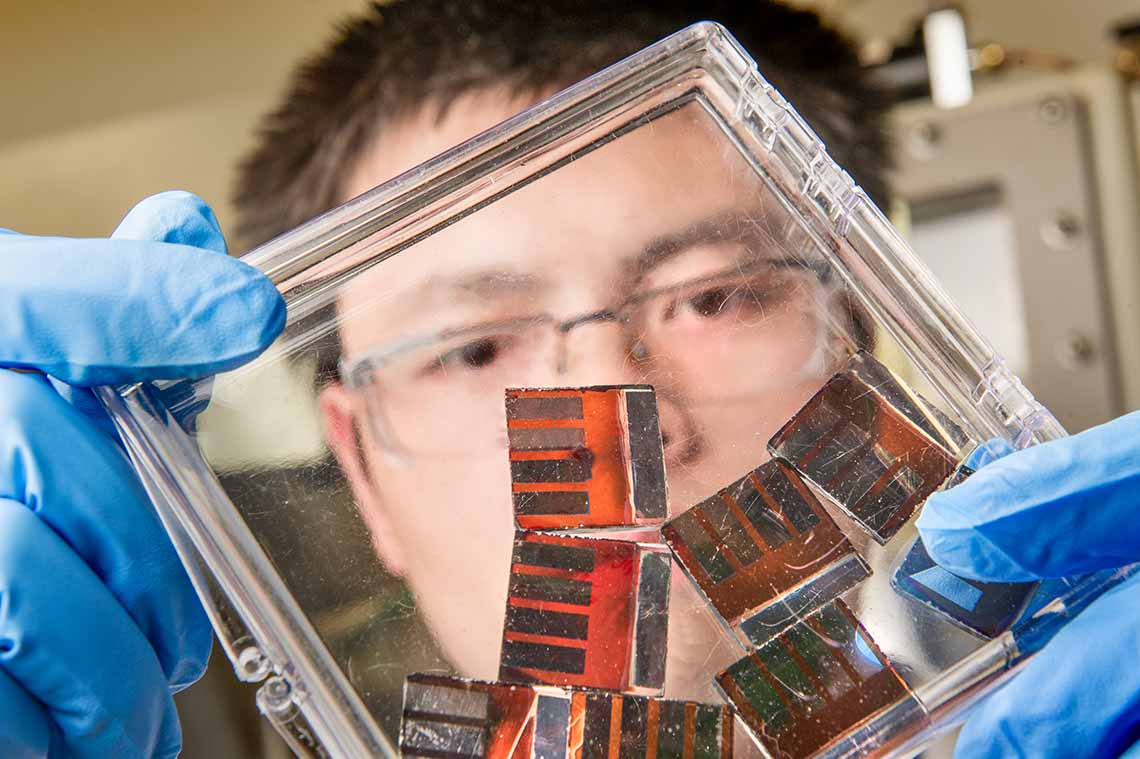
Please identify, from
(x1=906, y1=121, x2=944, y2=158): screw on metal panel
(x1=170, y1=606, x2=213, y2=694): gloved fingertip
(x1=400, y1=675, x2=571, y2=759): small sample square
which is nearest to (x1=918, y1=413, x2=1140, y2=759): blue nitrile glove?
(x1=400, y1=675, x2=571, y2=759): small sample square

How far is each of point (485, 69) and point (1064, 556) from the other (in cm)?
87

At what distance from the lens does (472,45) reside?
127 cm

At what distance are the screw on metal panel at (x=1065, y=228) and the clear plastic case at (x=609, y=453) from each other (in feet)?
3.98

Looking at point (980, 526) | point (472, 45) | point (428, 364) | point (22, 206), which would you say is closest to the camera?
point (980, 526)

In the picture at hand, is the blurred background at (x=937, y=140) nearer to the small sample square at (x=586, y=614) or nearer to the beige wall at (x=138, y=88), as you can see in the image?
the beige wall at (x=138, y=88)

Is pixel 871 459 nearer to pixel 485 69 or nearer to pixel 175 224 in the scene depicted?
pixel 175 224

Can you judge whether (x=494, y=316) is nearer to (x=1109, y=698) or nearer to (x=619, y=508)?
(x=619, y=508)

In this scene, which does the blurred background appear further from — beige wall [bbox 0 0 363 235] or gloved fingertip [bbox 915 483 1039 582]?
gloved fingertip [bbox 915 483 1039 582]

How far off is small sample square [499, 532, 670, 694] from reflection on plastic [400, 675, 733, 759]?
0.06 feet

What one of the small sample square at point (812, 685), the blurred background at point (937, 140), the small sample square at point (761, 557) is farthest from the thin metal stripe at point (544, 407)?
the blurred background at point (937, 140)

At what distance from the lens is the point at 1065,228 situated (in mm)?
1834

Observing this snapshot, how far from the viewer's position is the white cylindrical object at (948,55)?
1.77m

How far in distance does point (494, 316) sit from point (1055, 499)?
1.38ft

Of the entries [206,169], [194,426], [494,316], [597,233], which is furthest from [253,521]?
[206,169]
